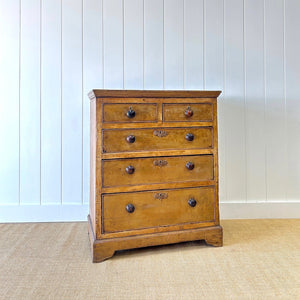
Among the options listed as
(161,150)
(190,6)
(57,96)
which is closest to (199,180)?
(161,150)

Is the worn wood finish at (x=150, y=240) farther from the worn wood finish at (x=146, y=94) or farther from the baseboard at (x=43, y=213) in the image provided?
the worn wood finish at (x=146, y=94)

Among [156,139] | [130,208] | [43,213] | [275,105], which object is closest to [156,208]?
[130,208]

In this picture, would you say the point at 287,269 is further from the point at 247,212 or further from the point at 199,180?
the point at 247,212

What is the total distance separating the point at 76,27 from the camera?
2244mm

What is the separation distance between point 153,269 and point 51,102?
4.92ft

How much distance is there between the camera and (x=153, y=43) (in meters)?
2.29

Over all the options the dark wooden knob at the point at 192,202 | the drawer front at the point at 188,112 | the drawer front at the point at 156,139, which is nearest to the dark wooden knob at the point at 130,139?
the drawer front at the point at 156,139

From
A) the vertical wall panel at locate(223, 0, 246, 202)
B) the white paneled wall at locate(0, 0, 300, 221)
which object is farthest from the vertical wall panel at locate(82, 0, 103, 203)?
the vertical wall panel at locate(223, 0, 246, 202)

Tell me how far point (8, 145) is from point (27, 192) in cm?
40

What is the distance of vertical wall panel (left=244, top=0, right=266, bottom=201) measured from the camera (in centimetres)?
235

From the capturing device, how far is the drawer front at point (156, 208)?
5.41 ft

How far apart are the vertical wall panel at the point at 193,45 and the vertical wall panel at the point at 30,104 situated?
1.19 m

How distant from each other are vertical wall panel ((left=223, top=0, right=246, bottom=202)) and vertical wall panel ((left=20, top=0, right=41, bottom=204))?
1.54 meters

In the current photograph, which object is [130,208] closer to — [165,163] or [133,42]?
[165,163]
